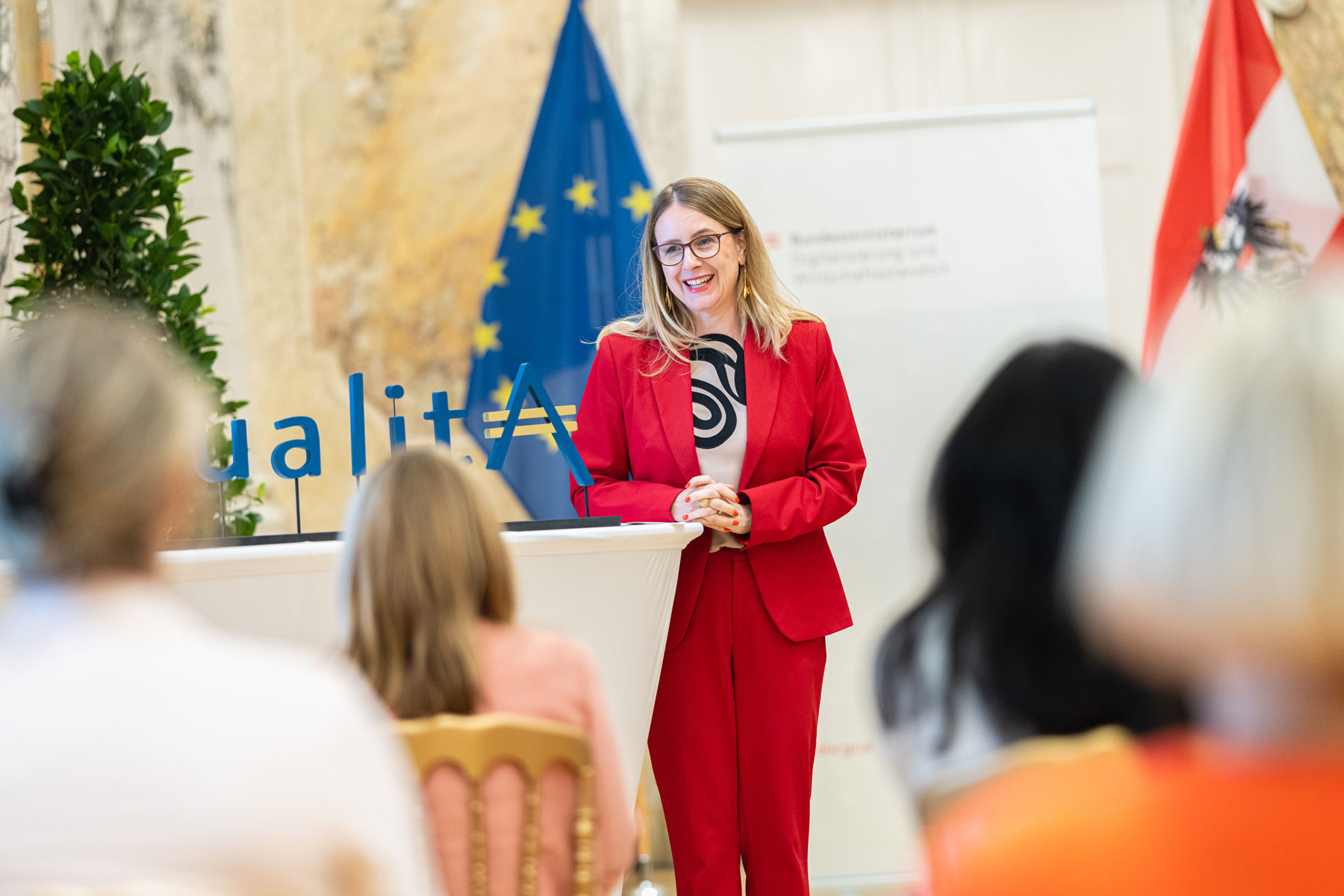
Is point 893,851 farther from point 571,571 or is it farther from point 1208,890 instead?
point 1208,890

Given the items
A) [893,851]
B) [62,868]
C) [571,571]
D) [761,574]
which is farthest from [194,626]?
[893,851]

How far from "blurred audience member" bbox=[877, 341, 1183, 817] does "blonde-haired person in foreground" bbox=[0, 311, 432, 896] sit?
1.43 feet

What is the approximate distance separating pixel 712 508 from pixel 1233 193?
2271mm

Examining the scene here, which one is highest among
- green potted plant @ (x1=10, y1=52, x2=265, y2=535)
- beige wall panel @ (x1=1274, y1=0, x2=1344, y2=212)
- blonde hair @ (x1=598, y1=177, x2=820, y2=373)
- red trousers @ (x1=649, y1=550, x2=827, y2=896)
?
beige wall panel @ (x1=1274, y1=0, x2=1344, y2=212)

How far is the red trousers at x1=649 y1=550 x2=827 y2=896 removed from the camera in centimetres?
269

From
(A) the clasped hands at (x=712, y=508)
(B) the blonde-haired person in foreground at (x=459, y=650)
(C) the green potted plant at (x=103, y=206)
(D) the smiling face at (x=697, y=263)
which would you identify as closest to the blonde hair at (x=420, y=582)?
(B) the blonde-haired person in foreground at (x=459, y=650)

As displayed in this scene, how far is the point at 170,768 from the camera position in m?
0.87

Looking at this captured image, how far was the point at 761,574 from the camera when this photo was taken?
2.73m

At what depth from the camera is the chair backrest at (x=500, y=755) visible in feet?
4.66

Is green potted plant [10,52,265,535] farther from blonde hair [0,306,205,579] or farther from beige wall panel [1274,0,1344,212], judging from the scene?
beige wall panel [1274,0,1344,212]

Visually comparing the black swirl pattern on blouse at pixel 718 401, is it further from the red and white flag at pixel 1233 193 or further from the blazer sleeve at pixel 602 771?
the red and white flag at pixel 1233 193

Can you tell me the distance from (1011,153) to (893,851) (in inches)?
83.3

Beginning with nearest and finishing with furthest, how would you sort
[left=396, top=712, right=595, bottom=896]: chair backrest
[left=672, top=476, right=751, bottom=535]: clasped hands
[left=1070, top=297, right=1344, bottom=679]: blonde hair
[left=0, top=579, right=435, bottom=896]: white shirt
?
1. [left=1070, top=297, right=1344, bottom=679]: blonde hair
2. [left=0, top=579, right=435, bottom=896]: white shirt
3. [left=396, top=712, right=595, bottom=896]: chair backrest
4. [left=672, top=476, right=751, bottom=535]: clasped hands

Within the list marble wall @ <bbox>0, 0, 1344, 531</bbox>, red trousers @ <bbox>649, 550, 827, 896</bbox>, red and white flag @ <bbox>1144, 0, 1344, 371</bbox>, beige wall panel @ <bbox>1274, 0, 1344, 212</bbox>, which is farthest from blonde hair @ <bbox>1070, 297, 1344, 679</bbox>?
beige wall panel @ <bbox>1274, 0, 1344, 212</bbox>
